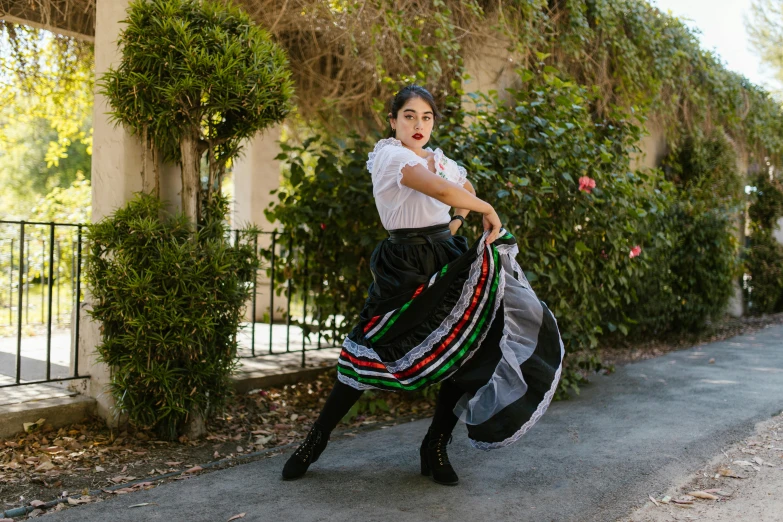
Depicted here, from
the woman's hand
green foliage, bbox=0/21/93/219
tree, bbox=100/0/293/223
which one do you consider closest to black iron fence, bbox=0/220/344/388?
tree, bbox=100/0/293/223

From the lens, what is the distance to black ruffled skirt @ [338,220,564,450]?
2.59m

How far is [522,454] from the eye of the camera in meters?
3.21

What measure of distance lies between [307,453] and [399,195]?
44.1 inches

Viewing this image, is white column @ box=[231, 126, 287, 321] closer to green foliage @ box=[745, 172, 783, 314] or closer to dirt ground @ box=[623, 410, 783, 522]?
dirt ground @ box=[623, 410, 783, 522]

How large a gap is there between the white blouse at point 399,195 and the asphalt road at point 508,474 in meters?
1.07

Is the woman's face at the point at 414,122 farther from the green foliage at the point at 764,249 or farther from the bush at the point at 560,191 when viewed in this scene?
the green foliage at the point at 764,249

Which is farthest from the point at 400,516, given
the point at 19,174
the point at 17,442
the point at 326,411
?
the point at 19,174

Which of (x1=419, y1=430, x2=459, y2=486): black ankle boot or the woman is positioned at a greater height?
→ the woman

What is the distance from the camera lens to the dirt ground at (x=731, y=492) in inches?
98.9

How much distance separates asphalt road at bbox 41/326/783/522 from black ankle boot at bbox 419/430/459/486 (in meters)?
0.04

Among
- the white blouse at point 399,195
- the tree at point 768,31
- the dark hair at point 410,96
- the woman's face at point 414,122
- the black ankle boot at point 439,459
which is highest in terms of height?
the tree at point 768,31

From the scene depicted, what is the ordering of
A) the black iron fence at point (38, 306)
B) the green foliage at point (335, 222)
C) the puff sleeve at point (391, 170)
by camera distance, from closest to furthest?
the puff sleeve at point (391, 170), the black iron fence at point (38, 306), the green foliage at point (335, 222)

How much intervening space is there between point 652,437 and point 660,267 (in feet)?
12.2

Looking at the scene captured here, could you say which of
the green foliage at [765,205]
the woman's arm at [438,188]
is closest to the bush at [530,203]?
the woman's arm at [438,188]
